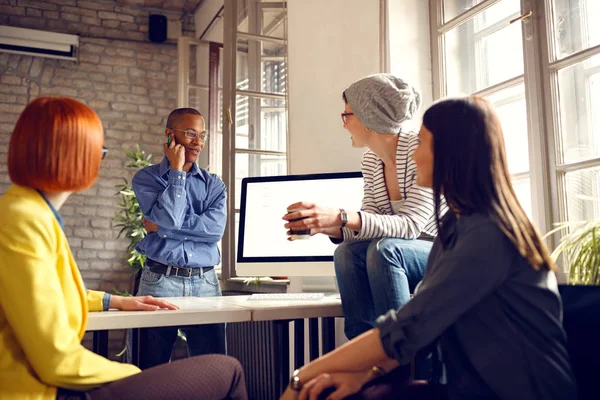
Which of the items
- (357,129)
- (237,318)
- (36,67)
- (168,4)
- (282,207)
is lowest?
(237,318)

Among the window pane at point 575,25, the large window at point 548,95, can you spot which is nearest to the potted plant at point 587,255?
the large window at point 548,95

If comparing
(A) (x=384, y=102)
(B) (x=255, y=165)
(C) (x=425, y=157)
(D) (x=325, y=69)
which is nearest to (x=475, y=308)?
(C) (x=425, y=157)

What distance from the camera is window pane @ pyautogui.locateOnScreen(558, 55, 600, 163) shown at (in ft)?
6.95

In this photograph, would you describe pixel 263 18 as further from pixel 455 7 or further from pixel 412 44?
pixel 455 7

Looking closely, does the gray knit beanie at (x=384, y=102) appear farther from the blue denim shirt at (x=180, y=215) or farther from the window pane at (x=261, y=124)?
the window pane at (x=261, y=124)

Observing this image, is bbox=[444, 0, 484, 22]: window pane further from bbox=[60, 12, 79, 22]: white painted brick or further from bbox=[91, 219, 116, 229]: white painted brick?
bbox=[60, 12, 79, 22]: white painted brick

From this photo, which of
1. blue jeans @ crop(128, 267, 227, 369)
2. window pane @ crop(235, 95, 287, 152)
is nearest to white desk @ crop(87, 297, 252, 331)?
blue jeans @ crop(128, 267, 227, 369)

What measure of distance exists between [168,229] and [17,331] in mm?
1347

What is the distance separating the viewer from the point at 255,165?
3605 mm

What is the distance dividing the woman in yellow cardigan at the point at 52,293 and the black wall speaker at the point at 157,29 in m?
4.96

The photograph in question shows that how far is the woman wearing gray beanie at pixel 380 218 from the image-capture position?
1643 mm

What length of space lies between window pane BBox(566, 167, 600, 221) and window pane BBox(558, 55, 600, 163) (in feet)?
0.20

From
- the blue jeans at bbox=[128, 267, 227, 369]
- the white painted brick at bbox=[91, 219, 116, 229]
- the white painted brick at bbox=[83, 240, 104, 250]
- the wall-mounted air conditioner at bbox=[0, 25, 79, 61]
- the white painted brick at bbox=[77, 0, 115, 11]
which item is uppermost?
the white painted brick at bbox=[77, 0, 115, 11]

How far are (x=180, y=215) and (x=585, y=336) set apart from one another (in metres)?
1.63
